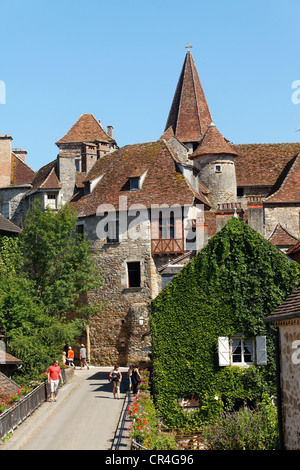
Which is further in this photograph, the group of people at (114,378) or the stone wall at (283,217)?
the stone wall at (283,217)

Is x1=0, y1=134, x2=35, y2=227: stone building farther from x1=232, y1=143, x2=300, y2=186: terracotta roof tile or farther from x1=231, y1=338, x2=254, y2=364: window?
x1=231, y1=338, x2=254, y2=364: window

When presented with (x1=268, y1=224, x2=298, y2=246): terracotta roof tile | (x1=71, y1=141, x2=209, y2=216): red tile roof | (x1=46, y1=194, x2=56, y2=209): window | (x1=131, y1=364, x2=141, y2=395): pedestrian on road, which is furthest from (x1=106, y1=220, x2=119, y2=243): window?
(x1=131, y1=364, x2=141, y2=395): pedestrian on road

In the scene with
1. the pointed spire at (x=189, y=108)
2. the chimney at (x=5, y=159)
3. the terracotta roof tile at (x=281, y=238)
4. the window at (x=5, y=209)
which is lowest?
the terracotta roof tile at (x=281, y=238)

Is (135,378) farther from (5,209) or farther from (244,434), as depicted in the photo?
(5,209)

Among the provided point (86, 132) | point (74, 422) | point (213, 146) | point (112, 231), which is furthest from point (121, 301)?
point (74, 422)

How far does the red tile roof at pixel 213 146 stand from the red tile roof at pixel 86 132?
17.4 feet

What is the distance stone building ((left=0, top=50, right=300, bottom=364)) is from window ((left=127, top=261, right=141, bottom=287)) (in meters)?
0.05

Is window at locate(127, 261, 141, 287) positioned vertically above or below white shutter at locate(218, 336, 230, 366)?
above

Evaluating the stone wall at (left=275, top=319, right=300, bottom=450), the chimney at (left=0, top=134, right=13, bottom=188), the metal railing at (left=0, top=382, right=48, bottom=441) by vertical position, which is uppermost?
the chimney at (left=0, top=134, right=13, bottom=188)

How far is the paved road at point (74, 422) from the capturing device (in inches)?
696

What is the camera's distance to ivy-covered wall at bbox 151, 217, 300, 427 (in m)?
21.8

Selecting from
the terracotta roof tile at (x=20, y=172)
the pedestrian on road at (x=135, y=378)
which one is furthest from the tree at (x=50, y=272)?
the terracotta roof tile at (x=20, y=172)

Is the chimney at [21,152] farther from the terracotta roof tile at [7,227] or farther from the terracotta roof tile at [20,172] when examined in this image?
the terracotta roof tile at [7,227]
